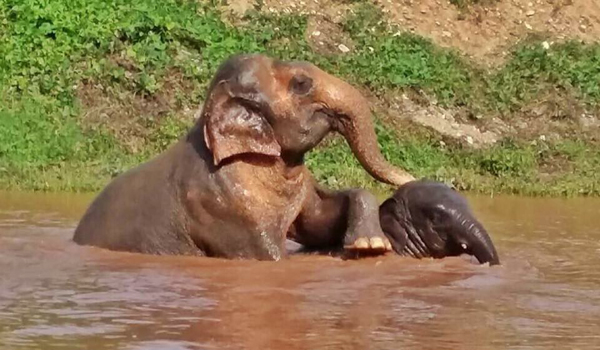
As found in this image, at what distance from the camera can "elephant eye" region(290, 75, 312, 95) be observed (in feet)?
28.3

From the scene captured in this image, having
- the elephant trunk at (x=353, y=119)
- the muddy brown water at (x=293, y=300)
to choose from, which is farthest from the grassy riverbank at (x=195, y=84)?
the muddy brown water at (x=293, y=300)

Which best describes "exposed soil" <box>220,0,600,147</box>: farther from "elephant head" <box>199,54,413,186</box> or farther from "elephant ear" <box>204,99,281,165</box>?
"elephant ear" <box>204,99,281,165</box>

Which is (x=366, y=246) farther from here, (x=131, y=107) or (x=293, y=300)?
(x=131, y=107)

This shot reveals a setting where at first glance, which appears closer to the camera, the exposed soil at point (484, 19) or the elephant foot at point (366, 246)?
the elephant foot at point (366, 246)

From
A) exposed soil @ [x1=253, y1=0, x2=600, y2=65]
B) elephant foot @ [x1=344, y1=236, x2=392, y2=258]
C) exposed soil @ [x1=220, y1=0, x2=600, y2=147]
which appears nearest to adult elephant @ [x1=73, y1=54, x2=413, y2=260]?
elephant foot @ [x1=344, y1=236, x2=392, y2=258]

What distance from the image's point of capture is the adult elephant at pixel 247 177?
8492 millimetres

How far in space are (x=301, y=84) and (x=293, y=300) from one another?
201 centimetres

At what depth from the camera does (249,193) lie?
337 inches

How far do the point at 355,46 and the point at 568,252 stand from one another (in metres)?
9.91

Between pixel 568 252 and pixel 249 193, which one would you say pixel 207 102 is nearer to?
pixel 249 193

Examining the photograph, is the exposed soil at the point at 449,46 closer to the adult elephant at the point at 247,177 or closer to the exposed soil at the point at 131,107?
the exposed soil at the point at 131,107

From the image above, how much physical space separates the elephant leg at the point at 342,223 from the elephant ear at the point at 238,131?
52 centimetres

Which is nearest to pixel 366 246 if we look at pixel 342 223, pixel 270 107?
pixel 342 223

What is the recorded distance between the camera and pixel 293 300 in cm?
698
